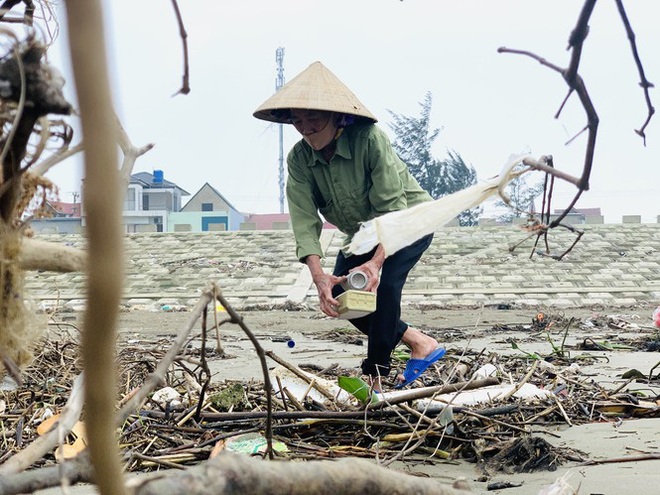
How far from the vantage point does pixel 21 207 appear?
1.00 meters

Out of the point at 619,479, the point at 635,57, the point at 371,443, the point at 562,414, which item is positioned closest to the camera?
the point at 635,57

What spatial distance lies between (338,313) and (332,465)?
8.85 ft

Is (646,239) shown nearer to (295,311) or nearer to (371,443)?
(295,311)

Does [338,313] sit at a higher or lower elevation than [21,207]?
lower

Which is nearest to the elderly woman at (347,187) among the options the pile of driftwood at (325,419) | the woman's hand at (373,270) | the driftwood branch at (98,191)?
the woman's hand at (373,270)

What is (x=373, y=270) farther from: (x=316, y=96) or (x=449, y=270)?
(x=449, y=270)

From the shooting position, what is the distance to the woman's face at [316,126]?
3754mm

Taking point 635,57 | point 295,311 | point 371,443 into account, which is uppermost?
point 635,57

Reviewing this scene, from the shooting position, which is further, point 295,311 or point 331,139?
point 295,311

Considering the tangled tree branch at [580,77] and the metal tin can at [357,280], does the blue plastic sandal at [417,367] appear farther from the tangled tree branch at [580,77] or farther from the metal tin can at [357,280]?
the tangled tree branch at [580,77]

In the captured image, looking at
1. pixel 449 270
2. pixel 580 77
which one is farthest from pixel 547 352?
pixel 449 270

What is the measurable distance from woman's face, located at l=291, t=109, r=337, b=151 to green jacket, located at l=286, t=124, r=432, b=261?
8 cm

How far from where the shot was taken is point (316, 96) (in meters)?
3.65

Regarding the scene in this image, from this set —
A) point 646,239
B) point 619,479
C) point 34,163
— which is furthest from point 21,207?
point 646,239
